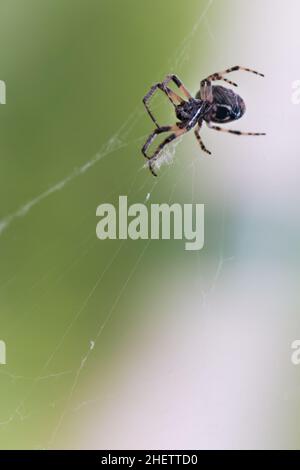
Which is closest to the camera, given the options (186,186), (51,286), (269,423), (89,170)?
(51,286)

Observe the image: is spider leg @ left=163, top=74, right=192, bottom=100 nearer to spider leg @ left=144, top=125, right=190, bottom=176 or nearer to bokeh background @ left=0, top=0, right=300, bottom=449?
bokeh background @ left=0, top=0, right=300, bottom=449

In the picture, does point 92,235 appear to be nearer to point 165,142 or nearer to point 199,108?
point 165,142

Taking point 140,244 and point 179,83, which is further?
point 140,244

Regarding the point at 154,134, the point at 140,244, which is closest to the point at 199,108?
the point at 154,134

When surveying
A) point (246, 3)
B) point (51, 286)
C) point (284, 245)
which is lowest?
point (51, 286)

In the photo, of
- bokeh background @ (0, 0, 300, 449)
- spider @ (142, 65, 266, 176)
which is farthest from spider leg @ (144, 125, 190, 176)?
bokeh background @ (0, 0, 300, 449)

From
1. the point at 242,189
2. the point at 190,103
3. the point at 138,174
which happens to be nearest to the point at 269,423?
the point at 242,189

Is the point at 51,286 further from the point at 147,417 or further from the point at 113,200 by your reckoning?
the point at 147,417
